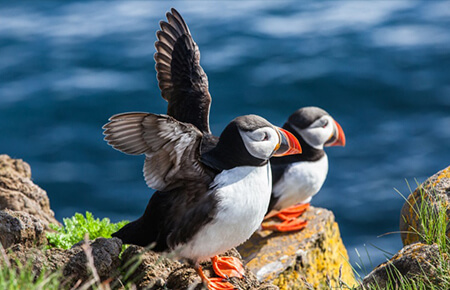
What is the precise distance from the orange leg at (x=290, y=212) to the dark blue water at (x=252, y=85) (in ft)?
9.81

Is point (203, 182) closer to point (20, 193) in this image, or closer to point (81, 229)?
point (81, 229)

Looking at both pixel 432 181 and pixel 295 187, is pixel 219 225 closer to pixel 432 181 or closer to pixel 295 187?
pixel 432 181

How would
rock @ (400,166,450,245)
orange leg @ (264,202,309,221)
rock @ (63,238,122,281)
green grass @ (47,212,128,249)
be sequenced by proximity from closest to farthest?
rock @ (63,238,122,281), rock @ (400,166,450,245), green grass @ (47,212,128,249), orange leg @ (264,202,309,221)

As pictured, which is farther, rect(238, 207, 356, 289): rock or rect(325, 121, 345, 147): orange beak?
rect(325, 121, 345, 147): orange beak

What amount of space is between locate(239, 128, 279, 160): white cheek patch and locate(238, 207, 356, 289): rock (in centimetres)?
154

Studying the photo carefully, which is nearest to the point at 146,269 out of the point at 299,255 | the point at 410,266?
the point at 410,266

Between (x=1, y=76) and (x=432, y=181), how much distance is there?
9220mm

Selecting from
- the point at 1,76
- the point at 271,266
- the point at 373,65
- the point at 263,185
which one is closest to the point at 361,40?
the point at 373,65

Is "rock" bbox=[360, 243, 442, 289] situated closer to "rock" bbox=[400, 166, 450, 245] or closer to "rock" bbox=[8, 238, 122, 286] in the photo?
"rock" bbox=[400, 166, 450, 245]

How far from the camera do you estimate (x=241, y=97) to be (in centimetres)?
1216

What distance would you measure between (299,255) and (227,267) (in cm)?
138

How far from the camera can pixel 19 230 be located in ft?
15.8

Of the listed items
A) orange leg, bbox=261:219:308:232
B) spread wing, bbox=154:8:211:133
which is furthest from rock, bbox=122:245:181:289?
orange leg, bbox=261:219:308:232

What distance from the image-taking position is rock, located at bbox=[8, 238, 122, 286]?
4547 mm
